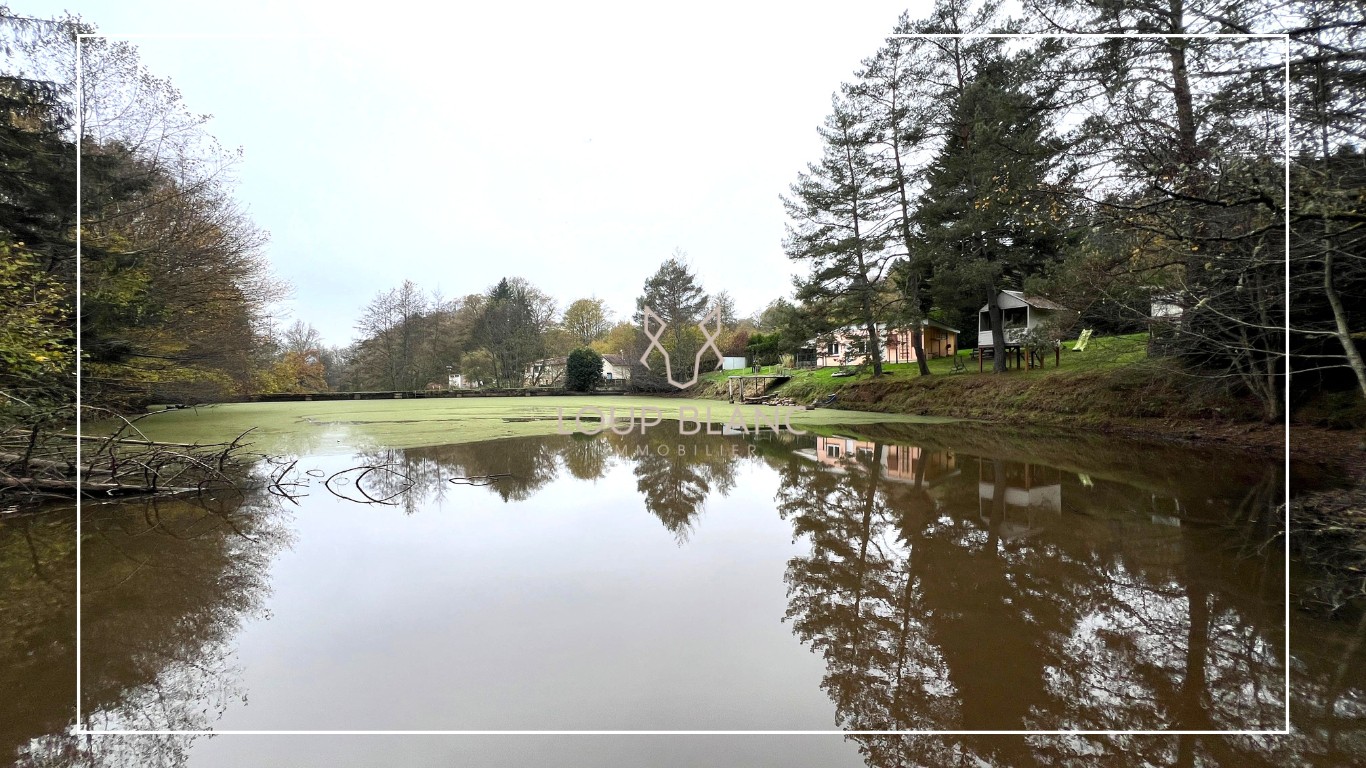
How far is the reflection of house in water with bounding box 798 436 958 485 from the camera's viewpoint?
624 cm

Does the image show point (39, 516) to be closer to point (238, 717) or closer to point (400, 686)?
point (238, 717)

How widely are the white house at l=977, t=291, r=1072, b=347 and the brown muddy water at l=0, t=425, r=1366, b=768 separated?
9918mm

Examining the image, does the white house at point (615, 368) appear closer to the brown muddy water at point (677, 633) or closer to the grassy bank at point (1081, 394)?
the grassy bank at point (1081, 394)

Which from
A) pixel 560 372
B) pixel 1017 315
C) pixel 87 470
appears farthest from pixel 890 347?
pixel 87 470

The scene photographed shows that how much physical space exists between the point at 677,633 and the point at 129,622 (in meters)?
2.62

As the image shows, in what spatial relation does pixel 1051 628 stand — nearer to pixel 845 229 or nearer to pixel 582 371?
pixel 845 229

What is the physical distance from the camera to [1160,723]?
1.76 metres

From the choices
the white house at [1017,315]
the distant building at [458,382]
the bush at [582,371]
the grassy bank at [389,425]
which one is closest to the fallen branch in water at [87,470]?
the grassy bank at [389,425]

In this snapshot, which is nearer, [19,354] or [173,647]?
[173,647]

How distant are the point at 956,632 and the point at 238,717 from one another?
2828 mm

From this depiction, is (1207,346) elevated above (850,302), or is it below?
below

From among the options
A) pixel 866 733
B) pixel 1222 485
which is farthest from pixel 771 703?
pixel 1222 485

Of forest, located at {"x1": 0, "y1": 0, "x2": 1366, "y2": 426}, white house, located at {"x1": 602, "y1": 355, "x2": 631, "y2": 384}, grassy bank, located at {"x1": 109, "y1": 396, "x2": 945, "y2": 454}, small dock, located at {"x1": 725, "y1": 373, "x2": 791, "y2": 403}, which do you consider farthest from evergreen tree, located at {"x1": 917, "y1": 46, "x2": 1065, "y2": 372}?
white house, located at {"x1": 602, "y1": 355, "x2": 631, "y2": 384}

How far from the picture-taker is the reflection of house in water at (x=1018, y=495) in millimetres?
4098
